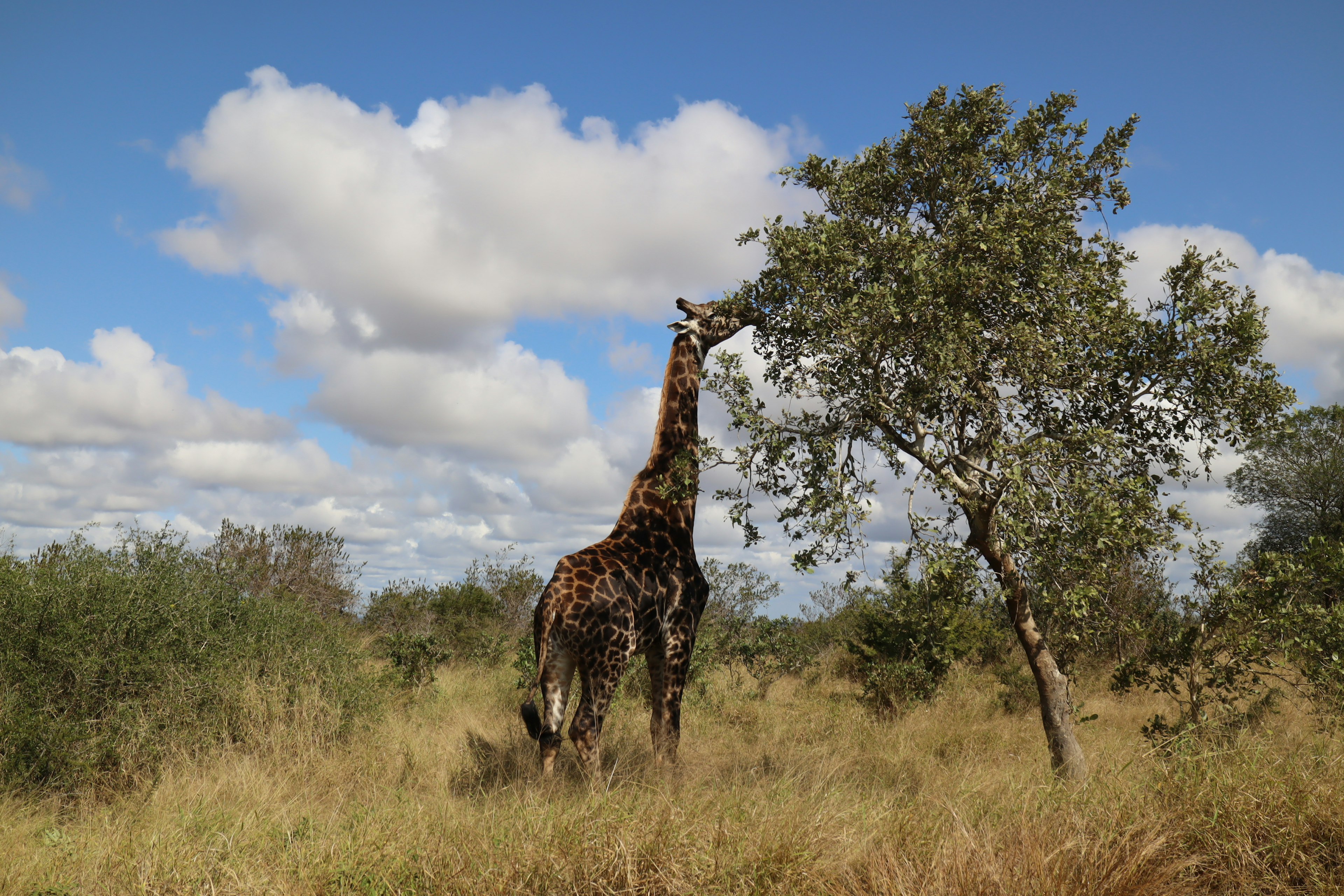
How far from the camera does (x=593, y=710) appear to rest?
26.3 feet

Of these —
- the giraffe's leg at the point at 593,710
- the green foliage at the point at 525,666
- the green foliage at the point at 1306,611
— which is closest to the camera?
the green foliage at the point at 1306,611

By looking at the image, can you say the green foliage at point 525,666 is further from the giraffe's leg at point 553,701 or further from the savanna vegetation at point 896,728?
the giraffe's leg at point 553,701

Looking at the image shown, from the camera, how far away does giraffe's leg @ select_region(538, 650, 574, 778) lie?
7.81 meters

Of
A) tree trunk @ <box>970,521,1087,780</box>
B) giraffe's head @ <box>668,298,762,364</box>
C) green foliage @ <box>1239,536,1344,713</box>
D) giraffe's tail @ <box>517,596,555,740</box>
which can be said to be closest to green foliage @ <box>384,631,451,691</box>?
giraffe's tail @ <box>517,596,555,740</box>

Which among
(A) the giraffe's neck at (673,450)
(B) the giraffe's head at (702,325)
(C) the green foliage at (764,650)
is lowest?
(C) the green foliage at (764,650)

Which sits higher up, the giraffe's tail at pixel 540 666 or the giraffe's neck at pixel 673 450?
the giraffe's neck at pixel 673 450

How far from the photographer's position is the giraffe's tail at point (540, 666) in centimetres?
787

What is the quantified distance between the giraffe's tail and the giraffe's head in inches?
155

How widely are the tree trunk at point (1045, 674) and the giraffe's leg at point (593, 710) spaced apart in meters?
4.03

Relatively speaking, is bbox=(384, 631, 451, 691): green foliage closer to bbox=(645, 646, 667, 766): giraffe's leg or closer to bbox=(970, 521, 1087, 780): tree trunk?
bbox=(645, 646, 667, 766): giraffe's leg

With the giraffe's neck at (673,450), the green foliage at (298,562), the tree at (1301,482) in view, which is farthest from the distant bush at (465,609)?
the tree at (1301,482)

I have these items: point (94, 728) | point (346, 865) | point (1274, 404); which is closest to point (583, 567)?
point (346, 865)

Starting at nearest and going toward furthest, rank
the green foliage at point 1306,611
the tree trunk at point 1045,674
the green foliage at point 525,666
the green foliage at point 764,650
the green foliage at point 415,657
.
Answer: the green foliage at point 1306,611
the tree trunk at point 1045,674
the green foliage at point 525,666
the green foliage at point 415,657
the green foliage at point 764,650

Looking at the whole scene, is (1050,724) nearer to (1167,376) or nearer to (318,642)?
(1167,376)
